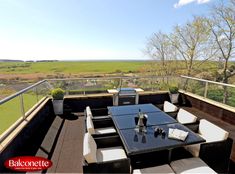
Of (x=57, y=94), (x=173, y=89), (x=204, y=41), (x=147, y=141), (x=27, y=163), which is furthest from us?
(x=204, y=41)

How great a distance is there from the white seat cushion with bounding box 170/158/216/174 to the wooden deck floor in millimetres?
1073

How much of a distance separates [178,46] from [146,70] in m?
4.45

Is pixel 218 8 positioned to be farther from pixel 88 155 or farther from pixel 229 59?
pixel 88 155

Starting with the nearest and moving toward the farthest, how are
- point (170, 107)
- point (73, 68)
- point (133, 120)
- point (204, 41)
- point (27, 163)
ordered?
point (27, 163)
point (133, 120)
point (170, 107)
point (204, 41)
point (73, 68)

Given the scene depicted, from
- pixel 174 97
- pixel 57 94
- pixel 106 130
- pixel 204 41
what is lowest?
pixel 106 130

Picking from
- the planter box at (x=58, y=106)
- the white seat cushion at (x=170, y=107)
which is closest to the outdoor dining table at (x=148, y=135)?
the white seat cushion at (x=170, y=107)

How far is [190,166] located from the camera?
2.27 metres

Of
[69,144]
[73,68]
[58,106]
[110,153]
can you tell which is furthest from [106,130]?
[73,68]

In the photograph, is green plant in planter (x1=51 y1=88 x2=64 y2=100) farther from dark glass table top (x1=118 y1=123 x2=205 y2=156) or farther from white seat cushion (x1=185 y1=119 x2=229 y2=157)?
white seat cushion (x1=185 y1=119 x2=229 y2=157)

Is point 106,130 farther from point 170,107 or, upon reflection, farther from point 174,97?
point 174,97

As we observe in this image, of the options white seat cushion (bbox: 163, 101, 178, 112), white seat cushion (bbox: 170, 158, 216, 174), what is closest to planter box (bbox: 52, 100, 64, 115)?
white seat cushion (bbox: 163, 101, 178, 112)

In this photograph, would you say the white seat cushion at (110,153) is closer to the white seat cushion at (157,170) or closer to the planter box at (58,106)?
the white seat cushion at (157,170)

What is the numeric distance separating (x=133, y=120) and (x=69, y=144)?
149cm

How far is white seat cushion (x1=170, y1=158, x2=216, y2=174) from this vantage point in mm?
2189
